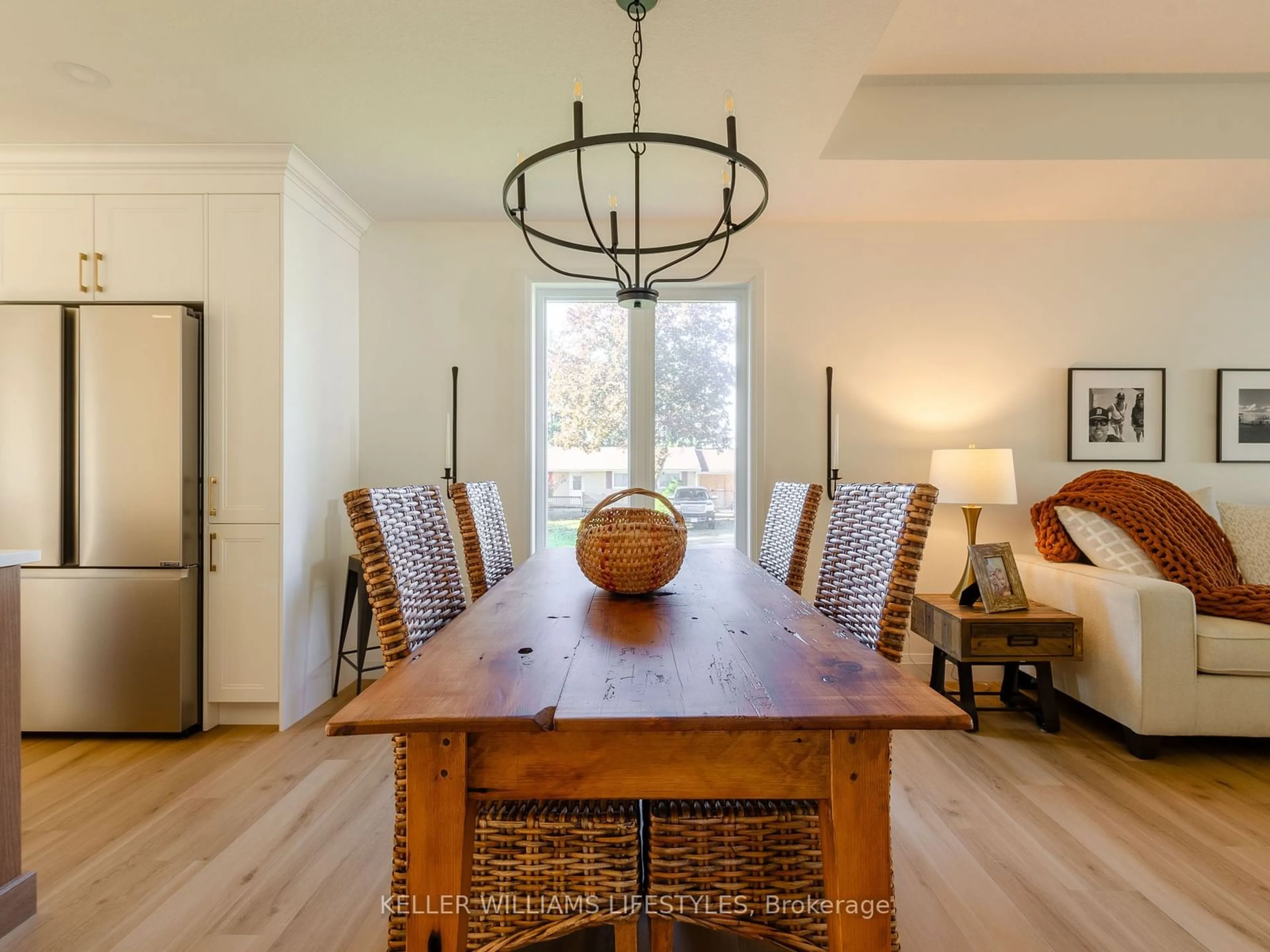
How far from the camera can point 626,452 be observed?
11.5 feet

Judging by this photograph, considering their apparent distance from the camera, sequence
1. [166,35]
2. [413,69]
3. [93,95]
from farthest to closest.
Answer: [93,95]
[413,69]
[166,35]

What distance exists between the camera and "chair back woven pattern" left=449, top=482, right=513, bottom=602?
2.00 meters

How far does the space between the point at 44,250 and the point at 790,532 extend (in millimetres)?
3193

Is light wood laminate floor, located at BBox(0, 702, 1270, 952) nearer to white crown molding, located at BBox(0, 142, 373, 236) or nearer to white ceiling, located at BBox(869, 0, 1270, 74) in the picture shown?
white crown molding, located at BBox(0, 142, 373, 236)

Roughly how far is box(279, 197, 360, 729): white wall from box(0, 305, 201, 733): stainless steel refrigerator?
0.39 meters

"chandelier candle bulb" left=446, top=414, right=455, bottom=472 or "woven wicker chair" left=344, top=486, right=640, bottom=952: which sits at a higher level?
"chandelier candle bulb" left=446, top=414, right=455, bottom=472

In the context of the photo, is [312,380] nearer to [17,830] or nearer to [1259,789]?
[17,830]

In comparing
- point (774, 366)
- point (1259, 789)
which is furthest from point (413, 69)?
point (1259, 789)

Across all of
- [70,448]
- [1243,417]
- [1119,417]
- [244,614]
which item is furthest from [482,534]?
[1243,417]

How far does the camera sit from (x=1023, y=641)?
2545 millimetres

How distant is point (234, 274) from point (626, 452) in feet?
6.40

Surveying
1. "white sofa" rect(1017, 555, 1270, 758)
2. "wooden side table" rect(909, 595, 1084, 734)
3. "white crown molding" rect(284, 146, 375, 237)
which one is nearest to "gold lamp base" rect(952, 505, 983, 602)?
"wooden side table" rect(909, 595, 1084, 734)

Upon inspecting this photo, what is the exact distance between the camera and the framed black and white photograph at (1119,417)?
129 inches

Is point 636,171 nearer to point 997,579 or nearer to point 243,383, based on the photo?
point 243,383
